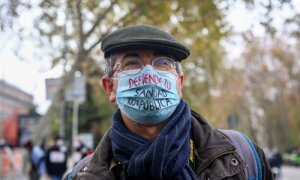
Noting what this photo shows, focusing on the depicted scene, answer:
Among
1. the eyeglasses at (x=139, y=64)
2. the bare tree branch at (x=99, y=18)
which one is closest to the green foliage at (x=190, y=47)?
the bare tree branch at (x=99, y=18)

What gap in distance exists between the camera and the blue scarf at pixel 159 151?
2.14 metres

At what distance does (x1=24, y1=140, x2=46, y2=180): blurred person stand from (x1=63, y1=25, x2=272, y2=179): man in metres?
12.0

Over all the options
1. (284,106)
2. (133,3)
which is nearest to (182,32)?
(133,3)

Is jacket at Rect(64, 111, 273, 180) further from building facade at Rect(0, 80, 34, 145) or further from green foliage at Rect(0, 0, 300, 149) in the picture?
building facade at Rect(0, 80, 34, 145)

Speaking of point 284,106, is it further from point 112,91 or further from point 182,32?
point 112,91

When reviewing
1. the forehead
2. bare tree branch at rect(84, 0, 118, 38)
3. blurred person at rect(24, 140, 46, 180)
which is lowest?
blurred person at rect(24, 140, 46, 180)

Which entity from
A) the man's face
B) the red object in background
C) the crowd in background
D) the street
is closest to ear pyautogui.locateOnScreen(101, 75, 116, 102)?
the man's face

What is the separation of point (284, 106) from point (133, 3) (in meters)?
42.4

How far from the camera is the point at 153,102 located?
2.36m

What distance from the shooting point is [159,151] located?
2.15m

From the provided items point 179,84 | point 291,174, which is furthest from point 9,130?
point 179,84

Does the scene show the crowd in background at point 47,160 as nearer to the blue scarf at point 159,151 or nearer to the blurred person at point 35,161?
the blurred person at point 35,161

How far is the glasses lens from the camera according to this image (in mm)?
2406

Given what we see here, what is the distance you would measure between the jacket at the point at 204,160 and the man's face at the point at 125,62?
0.21 metres
